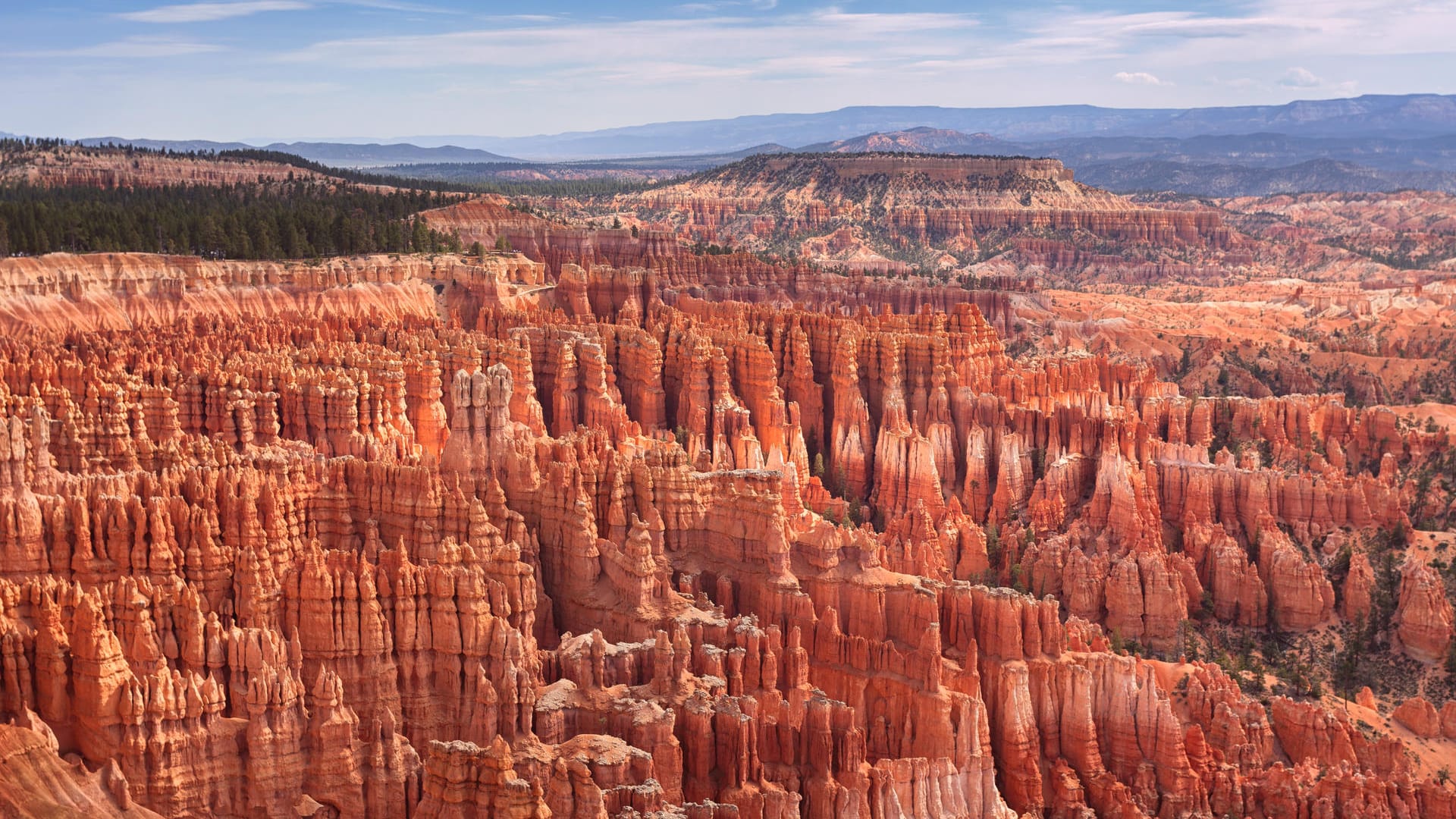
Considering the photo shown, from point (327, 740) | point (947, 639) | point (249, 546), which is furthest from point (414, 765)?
point (947, 639)

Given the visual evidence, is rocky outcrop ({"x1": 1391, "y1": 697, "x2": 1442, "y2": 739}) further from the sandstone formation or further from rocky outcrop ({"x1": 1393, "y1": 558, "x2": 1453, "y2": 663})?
rocky outcrop ({"x1": 1393, "y1": 558, "x2": 1453, "y2": 663})

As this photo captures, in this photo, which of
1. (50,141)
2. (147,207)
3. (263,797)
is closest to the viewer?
(263,797)

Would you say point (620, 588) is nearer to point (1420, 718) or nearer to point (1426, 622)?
point (1420, 718)

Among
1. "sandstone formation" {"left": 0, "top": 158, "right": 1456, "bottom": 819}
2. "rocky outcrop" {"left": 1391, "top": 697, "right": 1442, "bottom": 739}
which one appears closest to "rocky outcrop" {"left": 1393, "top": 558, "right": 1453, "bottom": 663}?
"sandstone formation" {"left": 0, "top": 158, "right": 1456, "bottom": 819}

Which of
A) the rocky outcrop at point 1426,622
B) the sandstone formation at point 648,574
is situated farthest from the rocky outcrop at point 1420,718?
the rocky outcrop at point 1426,622

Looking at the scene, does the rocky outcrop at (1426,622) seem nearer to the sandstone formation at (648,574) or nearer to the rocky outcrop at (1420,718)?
the sandstone formation at (648,574)

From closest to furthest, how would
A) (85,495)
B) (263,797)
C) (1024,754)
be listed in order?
(263,797), (85,495), (1024,754)

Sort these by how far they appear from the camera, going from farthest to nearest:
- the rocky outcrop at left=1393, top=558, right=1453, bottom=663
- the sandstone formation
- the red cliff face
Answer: the rocky outcrop at left=1393, top=558, right=1453, bottom=663 < the sandstone formation < the red cliff face

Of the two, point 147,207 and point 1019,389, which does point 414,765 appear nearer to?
point 1019,389

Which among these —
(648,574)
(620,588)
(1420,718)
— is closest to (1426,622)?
(1420,718)
